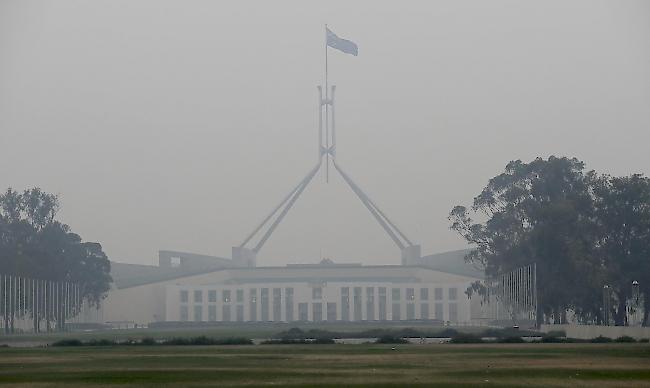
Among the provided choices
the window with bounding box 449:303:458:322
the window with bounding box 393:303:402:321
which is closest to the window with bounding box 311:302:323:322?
the window with bounding box 393:303:402:321

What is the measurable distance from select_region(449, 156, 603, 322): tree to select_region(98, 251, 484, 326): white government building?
3329cm

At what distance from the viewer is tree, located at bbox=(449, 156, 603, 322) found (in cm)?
7903

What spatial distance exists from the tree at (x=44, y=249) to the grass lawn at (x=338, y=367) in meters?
48.5

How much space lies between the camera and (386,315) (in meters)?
135

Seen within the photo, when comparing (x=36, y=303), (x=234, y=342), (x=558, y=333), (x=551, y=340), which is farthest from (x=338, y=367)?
(x=36, y=303)

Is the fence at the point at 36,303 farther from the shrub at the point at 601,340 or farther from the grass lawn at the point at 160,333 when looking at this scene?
the shrub at the point at 601,340

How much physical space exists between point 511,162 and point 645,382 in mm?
69612

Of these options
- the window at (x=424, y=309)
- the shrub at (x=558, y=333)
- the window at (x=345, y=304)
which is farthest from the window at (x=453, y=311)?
the shrub at (x=558, y=333)

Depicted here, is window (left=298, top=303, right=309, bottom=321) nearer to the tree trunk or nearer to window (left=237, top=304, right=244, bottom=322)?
window (left=237, top=304, right=244, bottom=322)

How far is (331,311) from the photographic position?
449 feet

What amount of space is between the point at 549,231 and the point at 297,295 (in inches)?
2322

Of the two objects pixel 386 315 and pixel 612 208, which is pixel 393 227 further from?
pixel 612 208

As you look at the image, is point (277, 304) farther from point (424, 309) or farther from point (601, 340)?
point (601, 340)

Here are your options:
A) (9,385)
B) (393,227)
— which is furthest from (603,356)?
(393,227)
